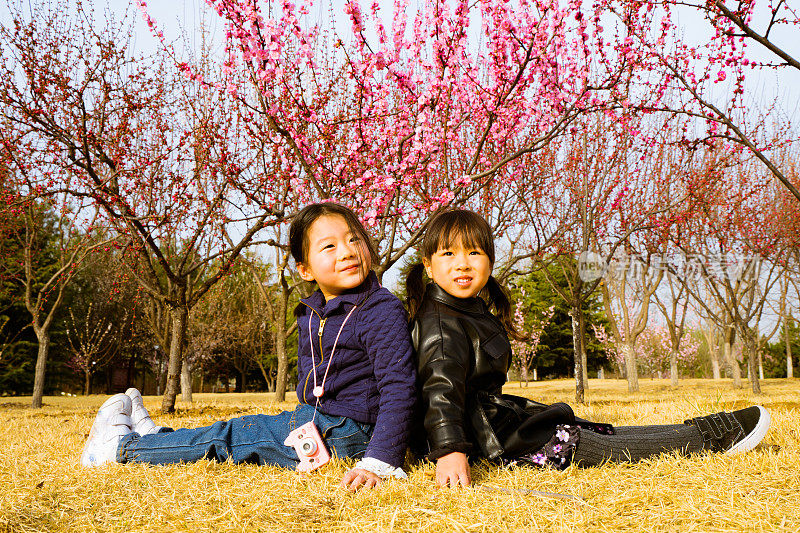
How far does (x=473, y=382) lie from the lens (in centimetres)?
236

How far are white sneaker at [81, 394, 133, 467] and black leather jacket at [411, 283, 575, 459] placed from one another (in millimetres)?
1537

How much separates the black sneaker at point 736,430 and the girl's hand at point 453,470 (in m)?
1.25

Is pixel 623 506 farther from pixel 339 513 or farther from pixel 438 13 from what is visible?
pixel 438 13

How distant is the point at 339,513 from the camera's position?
1659 millimetres

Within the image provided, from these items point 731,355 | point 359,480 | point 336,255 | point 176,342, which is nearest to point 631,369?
point 731,355

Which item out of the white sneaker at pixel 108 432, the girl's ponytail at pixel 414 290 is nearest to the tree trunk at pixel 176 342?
the white sneaker at pixel 108 432

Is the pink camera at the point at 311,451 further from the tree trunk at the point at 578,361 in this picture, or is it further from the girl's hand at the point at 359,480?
the tree trunk at the point at 578,361

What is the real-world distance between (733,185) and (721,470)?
15.2 meters

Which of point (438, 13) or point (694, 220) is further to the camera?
point (694, 220)

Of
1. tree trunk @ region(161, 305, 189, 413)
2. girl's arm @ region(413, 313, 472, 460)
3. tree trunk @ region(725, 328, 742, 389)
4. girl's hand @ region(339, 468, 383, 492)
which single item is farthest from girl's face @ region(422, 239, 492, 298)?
tree trunk @ region(725, 328, 742, 389)

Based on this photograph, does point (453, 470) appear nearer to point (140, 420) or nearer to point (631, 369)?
point (140, 420)

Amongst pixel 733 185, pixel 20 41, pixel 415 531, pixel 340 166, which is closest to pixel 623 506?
pixel 415 531

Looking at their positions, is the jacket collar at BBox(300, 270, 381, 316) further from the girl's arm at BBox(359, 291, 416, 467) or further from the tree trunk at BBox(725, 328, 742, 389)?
the tree trunk at BBox(725, 328, 742, 389)

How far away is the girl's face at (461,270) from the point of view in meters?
2.42
